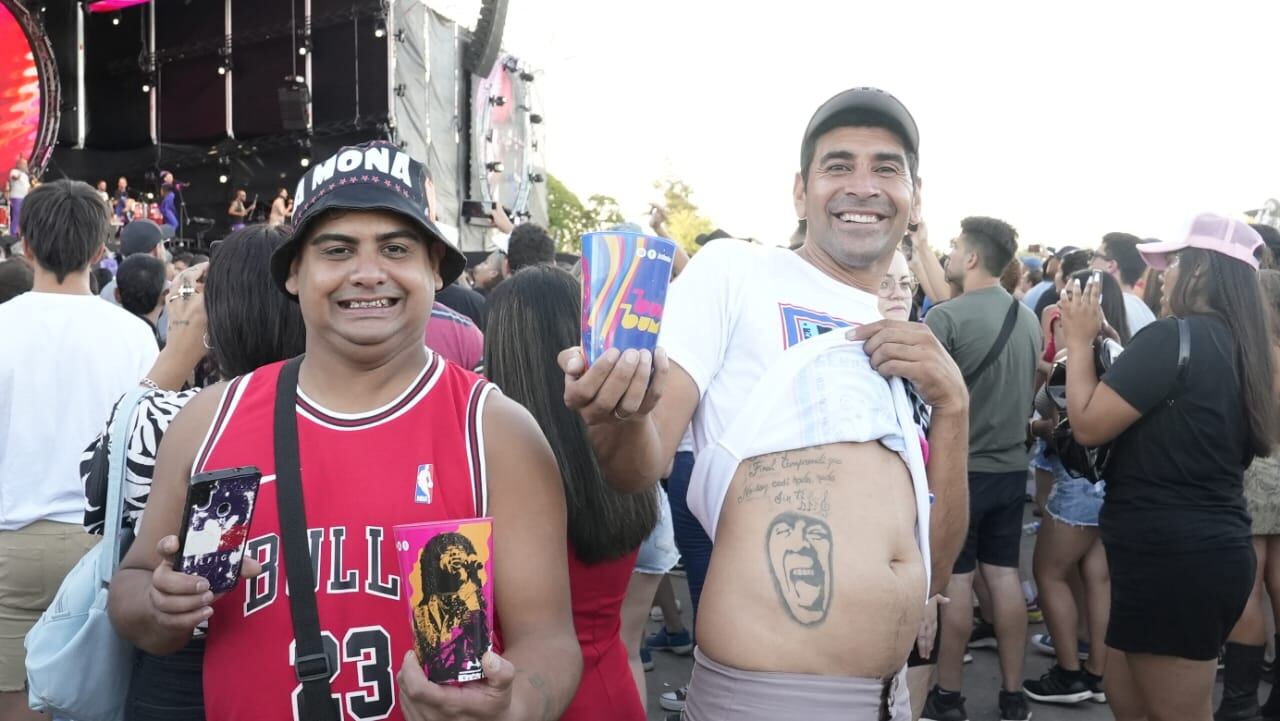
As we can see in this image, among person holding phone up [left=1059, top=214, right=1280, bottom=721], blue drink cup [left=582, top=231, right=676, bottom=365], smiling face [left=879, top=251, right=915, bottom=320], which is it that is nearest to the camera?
blue drink cup [left=582, top=231, right=676, bottom=365]

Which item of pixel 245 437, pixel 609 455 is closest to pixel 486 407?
pixel 609 455

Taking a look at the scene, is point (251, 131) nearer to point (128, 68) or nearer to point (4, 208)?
point (128, 68)

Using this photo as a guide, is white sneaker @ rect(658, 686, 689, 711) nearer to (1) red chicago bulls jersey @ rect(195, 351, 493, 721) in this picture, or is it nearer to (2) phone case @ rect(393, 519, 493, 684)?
(1) red chicago bulls jersey @ rect(195, 351, 493, 721)

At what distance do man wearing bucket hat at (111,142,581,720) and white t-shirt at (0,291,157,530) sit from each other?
71.1 inches

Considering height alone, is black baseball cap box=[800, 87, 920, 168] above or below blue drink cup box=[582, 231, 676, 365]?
above

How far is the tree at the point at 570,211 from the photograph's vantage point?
5528 cm

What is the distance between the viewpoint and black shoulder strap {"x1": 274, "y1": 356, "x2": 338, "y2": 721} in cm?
171

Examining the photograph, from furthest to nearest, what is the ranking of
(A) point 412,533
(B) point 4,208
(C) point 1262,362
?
(B) point 4,208
(C) point 1262,362
(A) point 412,533

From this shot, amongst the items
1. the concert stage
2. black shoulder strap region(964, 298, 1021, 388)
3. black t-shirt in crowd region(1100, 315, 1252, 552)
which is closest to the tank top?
black t-shirt in crowd region(1100, 315, 1252, 552)

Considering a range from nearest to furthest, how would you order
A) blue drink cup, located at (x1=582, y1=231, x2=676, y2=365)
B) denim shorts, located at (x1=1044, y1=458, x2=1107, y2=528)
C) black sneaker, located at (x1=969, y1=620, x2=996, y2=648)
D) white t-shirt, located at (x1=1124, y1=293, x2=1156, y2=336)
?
1. blue drink cup, located at (x1=582, y1=231, x2=676, y2=365)
2. denim shorts, located at (x1=1044, y1=458, x2=1107, y2=528)
3. white t-shirt, located at (x1=1124, y1=293, x2=1156, y2=336)
4. black sneaker, located at (x1=969, y1=620, x2=996, y2=648)

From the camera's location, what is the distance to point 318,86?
18.9 m

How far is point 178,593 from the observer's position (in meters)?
1.66

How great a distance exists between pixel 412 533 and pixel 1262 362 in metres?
3.44

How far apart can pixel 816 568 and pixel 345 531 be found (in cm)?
96
